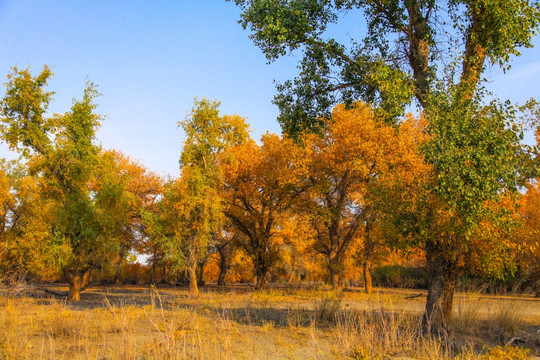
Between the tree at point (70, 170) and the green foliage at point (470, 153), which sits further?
the tree at point (70, 170)

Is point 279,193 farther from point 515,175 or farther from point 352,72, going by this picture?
point 515,175

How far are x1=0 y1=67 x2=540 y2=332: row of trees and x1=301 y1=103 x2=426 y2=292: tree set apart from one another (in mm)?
93

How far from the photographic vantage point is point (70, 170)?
20406 mm

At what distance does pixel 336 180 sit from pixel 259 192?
6.59m

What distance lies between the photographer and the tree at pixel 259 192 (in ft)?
94.3

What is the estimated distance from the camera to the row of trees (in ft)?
30.0

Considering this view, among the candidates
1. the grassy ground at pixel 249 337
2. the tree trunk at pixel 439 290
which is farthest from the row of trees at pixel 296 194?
the grassy ground at pixel 249 337

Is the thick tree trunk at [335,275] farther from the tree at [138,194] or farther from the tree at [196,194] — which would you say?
the tree at [138,194]

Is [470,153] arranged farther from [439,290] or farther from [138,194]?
[138,194]

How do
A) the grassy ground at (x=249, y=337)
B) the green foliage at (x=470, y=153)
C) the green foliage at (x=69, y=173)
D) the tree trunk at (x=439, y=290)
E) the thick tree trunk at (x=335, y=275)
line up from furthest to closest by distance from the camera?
the thick tree trunk at (x=335, y=275)
the green foliage at (x=69, y=173)
the tree trunk at (x=439, y=290)
the green foliage at (x=470, y=153)
the grassy ground at (x=249, y=337)

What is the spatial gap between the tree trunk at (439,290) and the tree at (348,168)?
1161 centimetres

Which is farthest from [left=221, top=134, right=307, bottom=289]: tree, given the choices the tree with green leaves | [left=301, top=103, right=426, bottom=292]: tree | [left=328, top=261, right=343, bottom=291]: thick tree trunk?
the tree with green leaves

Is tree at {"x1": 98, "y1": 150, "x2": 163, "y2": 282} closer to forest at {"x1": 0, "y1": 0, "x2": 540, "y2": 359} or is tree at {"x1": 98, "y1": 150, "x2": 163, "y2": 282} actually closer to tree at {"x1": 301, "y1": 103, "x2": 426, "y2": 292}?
forest at {"x1": 0, "y1": 0, "x2": 540, "y2": 359}

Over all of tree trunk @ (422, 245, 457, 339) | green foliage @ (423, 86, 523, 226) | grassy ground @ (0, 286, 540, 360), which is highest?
green foliage @ (423, 86, 523, 226)
